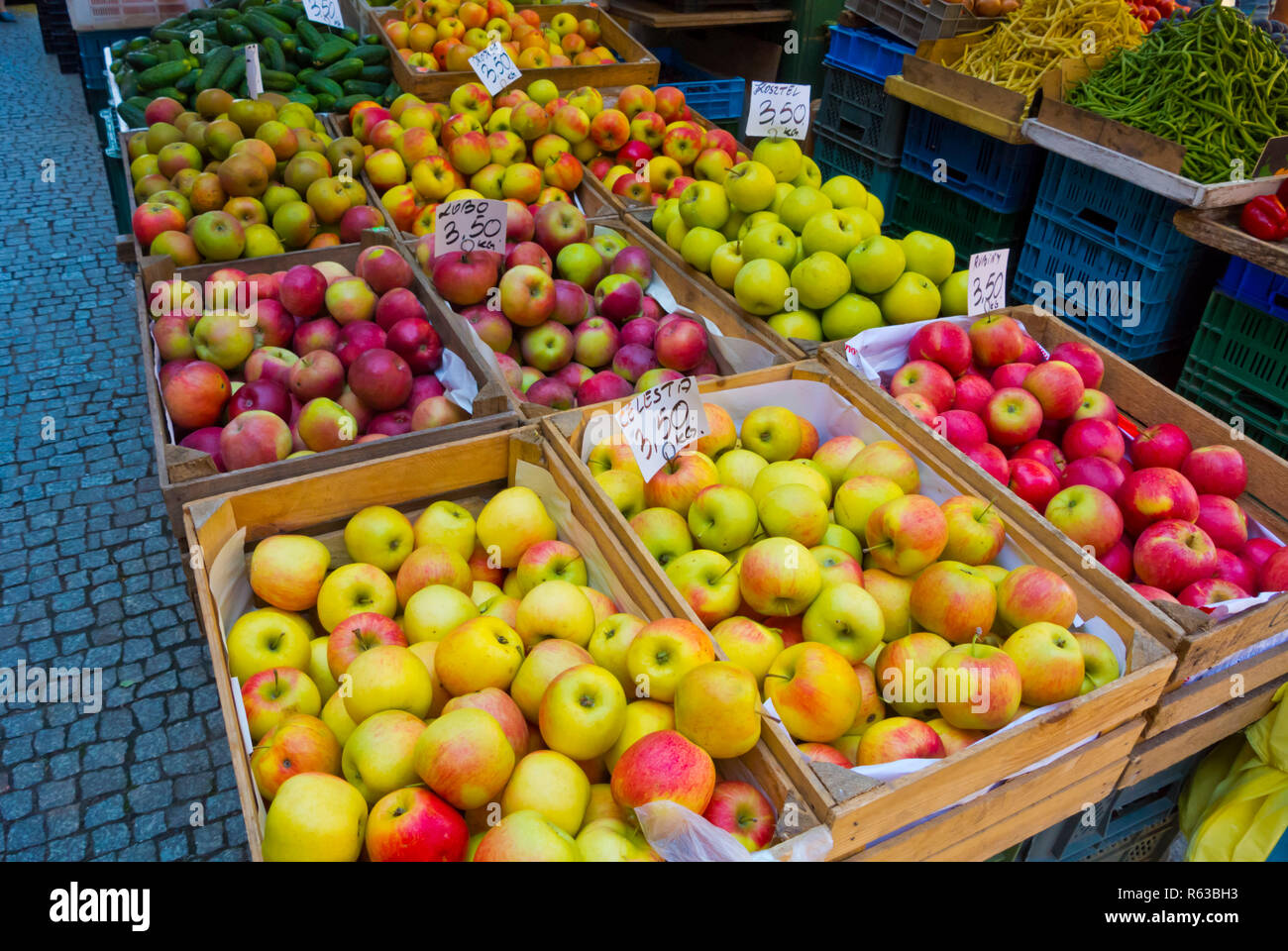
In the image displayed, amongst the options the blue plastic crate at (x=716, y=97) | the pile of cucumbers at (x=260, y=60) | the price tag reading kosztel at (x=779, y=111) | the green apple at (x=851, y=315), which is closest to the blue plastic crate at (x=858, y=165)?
the blue plastic crate at (x=716, y=97)

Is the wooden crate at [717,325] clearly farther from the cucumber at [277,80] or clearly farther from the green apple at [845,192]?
the cucumber at [277,80]

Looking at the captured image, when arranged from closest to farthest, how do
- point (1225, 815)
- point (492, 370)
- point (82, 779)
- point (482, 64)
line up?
point (1225, 815), point (492, 370), point (82, 779), point (482, 64)

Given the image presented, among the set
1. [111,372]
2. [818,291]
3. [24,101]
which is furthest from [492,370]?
[24,101]

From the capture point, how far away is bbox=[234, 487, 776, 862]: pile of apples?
136cm

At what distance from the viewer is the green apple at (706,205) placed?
9.92ft

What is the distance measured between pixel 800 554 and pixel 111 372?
13.8ft

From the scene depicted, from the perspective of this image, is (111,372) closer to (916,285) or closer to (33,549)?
(33,549)

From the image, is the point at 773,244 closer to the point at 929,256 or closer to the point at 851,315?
the point at 851,315

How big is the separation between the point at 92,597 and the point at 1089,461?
3.41 m

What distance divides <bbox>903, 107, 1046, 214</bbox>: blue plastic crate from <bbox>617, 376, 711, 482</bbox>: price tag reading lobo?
251cm

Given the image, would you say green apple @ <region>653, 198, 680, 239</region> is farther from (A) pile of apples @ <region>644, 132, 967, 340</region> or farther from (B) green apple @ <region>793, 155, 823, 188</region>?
(B) green apple @ <region>793, 155, 823, 188</region>

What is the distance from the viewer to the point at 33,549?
3.43 meters

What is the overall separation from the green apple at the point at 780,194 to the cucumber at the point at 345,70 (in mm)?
2449

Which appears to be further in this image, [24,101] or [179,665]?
[24,101]
